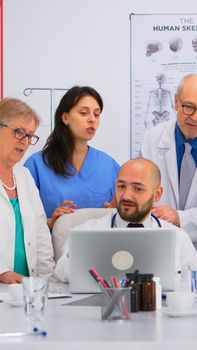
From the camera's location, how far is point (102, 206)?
12.3 feet

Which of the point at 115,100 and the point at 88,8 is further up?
the point at 88,8

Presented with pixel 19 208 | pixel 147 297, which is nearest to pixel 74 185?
pixel 19 208

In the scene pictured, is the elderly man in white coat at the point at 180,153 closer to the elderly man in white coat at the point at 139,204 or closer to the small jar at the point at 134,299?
the elderly man in white coat at the point at 139,204

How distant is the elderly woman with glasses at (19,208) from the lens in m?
3.21

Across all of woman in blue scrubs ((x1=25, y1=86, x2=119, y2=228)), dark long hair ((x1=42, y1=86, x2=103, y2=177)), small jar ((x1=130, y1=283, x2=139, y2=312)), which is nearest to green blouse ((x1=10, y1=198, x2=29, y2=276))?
woman in blue scrubs ((x1=25, y1=86, x2=119, y2=228))

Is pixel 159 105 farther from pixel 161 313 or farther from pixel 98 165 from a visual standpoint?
pixel 161 313

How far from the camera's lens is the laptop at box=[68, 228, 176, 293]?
2.38 metres

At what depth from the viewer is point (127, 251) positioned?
2.40 meters

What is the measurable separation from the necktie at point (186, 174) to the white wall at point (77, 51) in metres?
1.42

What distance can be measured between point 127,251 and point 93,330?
1.99 feet

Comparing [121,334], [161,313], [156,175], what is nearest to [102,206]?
[156,175]

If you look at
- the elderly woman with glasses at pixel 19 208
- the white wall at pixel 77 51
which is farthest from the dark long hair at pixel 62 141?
the white wall at pixel 77 51

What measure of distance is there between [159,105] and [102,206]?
180 centimetres

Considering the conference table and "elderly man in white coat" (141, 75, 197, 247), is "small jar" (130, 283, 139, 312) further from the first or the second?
"elderly man in white coat" (141, 75, 197, 247)
